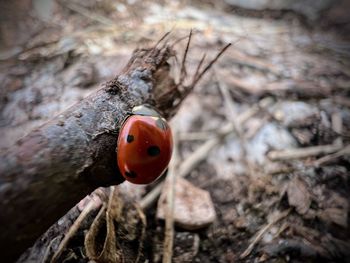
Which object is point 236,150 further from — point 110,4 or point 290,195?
point 110,4

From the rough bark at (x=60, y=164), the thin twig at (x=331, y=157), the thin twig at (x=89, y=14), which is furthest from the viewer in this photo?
the thin twig at (x=89, y=14)

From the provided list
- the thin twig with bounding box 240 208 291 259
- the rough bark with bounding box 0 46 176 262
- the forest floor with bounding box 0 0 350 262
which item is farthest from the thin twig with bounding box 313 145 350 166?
the rough bark with bounding box 0 46 176 262

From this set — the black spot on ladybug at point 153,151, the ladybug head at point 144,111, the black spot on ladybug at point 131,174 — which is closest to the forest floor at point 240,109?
the black spot on ladybug at point 131,174

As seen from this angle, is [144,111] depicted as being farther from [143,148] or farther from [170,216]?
[170,216]

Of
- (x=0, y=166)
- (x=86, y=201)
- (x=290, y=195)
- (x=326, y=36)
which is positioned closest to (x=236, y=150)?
(x=290, y=195)

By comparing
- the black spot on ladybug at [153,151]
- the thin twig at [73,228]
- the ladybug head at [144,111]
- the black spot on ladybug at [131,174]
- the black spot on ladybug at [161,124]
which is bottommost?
the thin twig at [73,228]

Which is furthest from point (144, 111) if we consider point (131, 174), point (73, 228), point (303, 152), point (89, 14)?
point (89, 14)

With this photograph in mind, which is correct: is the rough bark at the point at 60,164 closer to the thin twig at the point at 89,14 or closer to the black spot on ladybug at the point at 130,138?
the black spot on ladybug at the point at 130,138
